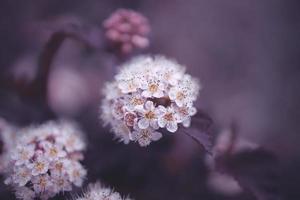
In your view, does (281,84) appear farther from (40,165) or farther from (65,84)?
(40,165)

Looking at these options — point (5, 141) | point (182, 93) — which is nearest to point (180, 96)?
point (182, 93)

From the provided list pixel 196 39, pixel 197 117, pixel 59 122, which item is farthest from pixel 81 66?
pixel 197 117

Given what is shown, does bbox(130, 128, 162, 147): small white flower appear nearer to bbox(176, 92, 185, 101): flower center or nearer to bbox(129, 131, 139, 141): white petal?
bbox(129, 131, 139, 141): white petal

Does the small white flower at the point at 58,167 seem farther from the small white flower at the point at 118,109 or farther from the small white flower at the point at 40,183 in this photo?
the small white flower at the point at 118,109

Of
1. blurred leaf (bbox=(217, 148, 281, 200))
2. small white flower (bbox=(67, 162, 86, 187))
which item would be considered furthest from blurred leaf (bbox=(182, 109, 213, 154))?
Answer: small white flower (bbox=(67, 162, 86, 187))

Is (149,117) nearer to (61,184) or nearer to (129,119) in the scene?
(129,119)

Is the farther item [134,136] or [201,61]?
[201,61]

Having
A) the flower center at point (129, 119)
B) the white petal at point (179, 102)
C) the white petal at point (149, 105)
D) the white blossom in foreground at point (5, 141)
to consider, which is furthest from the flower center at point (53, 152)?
the white petal at point (179, 102)
